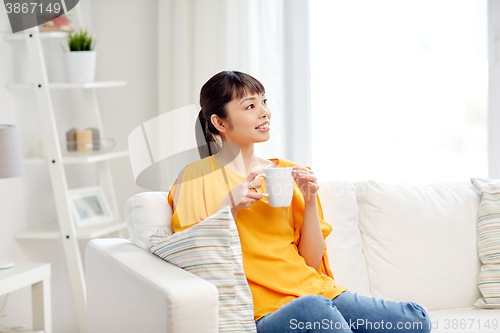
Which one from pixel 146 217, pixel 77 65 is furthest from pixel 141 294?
pixel 77 65

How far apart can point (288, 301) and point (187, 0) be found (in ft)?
5.58

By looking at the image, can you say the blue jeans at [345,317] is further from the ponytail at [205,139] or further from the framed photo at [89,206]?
the framed photo at [89,206]

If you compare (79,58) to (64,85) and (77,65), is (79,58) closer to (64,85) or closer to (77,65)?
(77,65)

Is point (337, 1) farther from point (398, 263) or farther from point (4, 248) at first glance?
point (4, 248)

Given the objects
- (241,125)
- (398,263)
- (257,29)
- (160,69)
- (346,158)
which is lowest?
(398,263)

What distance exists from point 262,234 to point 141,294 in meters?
0.44

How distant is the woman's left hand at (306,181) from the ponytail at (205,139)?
0.98 feet

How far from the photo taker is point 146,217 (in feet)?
5.34

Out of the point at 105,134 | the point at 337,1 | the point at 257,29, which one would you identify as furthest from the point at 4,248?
the point at 337,1

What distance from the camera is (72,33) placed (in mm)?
2633

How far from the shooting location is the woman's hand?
1.48 m

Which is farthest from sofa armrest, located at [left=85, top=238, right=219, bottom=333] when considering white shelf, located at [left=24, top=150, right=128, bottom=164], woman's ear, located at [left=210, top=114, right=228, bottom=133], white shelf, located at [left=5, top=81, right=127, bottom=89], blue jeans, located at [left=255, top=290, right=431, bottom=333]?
white shelf, located at [left=5, top=81, right=127, bottom=89]

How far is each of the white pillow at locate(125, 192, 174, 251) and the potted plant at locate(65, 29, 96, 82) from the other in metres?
1.04

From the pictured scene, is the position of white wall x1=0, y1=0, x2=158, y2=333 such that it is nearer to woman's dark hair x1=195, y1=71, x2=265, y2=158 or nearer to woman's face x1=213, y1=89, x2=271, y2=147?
woman's dark hair x1=195, y1=71, x2=265, y2=158
